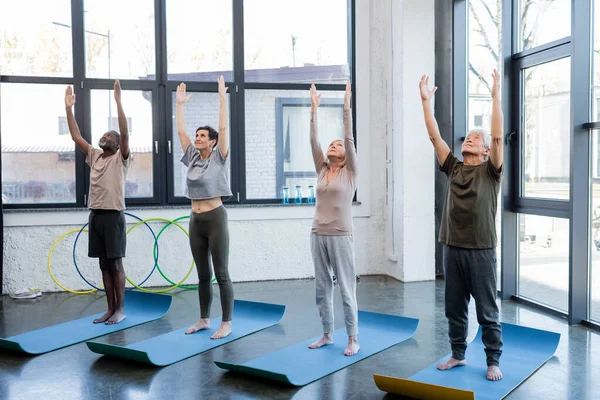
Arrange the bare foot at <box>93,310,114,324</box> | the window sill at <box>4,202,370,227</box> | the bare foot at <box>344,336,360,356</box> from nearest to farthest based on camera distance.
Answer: the bare foot at <box>344,336,360,356</box> < the bare foot at <box>93,310,114,324</box> < the window sill at <box>4,202,370,227</box>

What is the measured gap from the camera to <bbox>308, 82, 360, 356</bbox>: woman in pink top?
4.17 meters

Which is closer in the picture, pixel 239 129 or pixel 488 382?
pixel 488 382

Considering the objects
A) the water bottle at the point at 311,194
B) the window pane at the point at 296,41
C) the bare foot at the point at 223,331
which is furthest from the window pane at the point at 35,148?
the bare foot at the point at 223,331

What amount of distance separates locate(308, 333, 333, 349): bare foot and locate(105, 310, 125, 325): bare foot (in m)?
1.68

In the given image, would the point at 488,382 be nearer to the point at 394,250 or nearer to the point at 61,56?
the point at 394,250

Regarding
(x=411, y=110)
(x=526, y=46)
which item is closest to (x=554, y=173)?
(x=526, y=46)

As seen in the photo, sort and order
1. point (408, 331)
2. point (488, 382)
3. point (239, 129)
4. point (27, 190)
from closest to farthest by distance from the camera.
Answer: point (488, 382) → point (408, 331) → point (27, 190) → point (239, 129)

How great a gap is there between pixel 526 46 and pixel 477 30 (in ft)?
3.06

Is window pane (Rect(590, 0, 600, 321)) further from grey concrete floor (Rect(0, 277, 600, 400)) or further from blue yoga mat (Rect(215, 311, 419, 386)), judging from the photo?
blue yoga mat (Rect(215, 311, 419, 386))

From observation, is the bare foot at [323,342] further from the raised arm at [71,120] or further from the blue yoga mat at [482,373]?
the raised arm at [71,120]

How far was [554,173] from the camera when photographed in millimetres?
5418

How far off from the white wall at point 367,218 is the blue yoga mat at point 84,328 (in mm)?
1141

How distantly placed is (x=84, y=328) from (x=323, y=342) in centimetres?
189

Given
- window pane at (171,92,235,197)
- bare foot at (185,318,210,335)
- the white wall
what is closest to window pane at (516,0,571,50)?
the white wall
